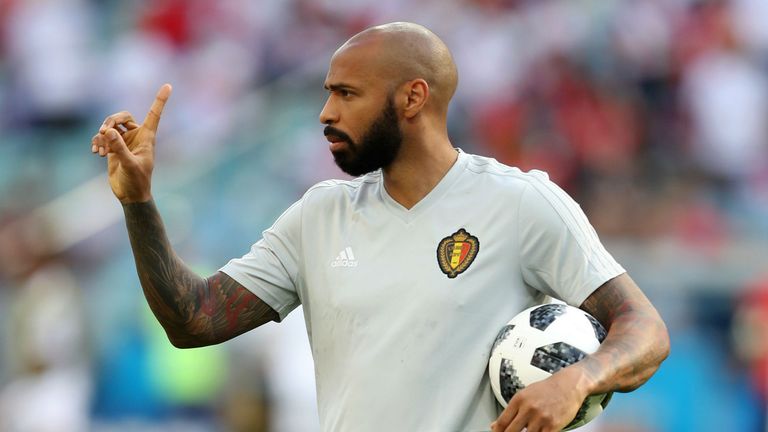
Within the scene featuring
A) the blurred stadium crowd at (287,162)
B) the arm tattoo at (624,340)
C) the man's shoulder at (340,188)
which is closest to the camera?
the arm tattoo at (624,340)

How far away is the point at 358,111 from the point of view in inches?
175

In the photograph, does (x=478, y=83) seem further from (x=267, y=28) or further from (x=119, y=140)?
(x=119, y=140)

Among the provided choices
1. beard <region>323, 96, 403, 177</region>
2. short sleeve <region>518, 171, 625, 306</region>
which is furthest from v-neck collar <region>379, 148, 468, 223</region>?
short sleeve <region>518, 171, 625, 306</region>

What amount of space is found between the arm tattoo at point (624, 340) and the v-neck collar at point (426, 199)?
614mm

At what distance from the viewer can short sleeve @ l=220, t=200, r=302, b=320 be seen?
4.58 meters

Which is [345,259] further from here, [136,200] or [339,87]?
[136,200]

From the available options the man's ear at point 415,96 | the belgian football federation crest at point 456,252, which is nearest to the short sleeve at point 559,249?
the belgian football federation crest at point 456,252

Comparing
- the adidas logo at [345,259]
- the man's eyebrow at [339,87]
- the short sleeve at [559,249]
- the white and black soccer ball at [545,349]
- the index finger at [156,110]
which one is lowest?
the white and black soccer ball at [545,349]

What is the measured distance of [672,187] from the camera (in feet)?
35.2

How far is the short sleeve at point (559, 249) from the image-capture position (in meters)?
4.18

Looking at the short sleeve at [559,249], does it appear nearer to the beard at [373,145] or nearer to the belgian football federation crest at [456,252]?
the belgian football federation crest at [456,252]

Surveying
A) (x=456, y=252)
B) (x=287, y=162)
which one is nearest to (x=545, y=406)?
(x=456, y=252)

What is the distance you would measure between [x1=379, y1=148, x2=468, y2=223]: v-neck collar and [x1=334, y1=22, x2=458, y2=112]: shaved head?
8.6 inches

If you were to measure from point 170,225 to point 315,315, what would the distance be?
20.4ft
